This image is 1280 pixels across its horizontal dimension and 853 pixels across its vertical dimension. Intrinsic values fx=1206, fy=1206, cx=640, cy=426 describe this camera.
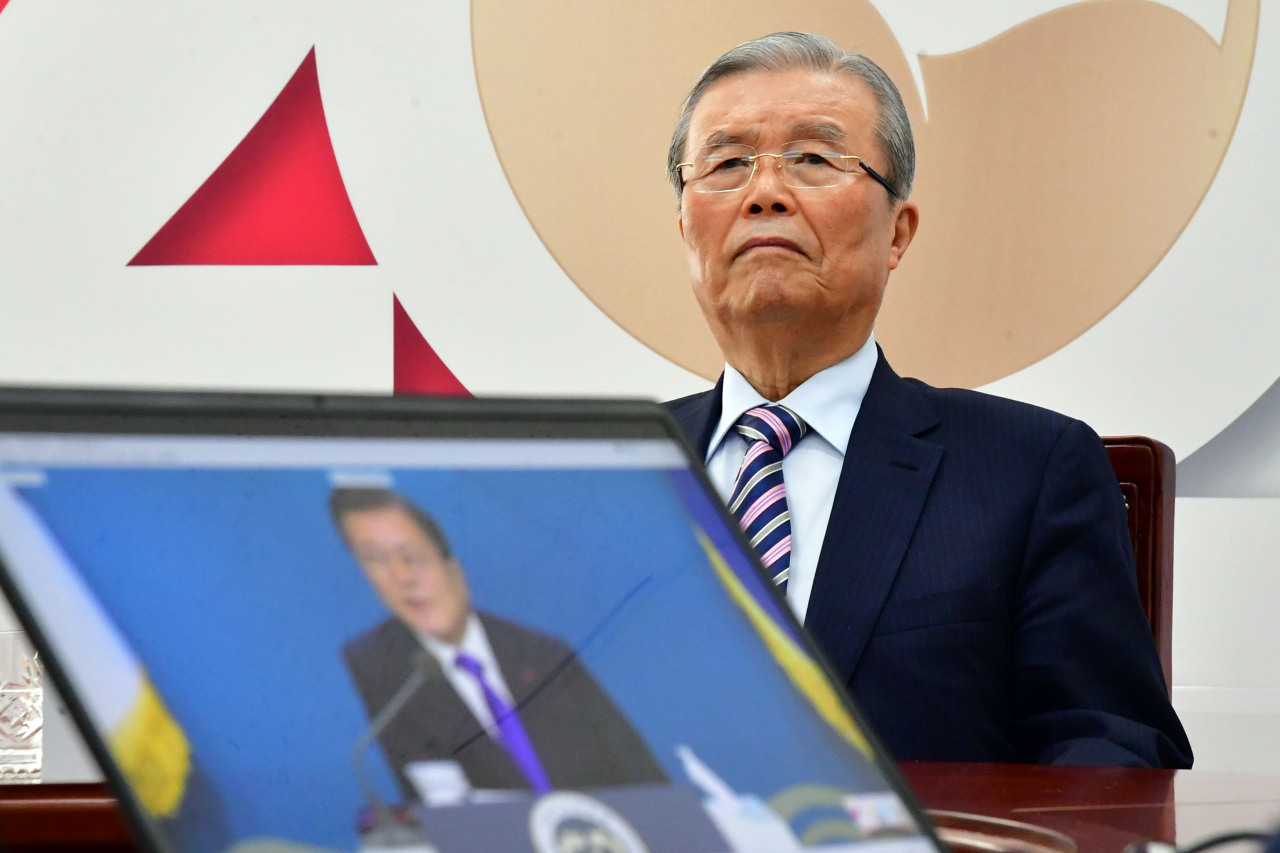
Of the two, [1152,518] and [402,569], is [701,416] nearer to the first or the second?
[1152,518]

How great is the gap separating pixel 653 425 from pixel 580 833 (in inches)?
5.8

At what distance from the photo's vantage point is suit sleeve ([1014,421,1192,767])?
3.66 feet

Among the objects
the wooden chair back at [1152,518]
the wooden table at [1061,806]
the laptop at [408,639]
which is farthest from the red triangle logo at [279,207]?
the laptop at [408,639]

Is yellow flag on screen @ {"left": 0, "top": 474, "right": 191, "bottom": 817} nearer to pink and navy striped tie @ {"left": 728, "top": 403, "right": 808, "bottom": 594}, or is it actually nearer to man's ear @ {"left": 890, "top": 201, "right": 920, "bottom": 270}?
pink and navy striped tie @ {"left": 728, "top": 403, "right": 808, "bottom": 594}

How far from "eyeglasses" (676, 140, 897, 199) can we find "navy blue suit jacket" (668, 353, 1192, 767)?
37 centimetres

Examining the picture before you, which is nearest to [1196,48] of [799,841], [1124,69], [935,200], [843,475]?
[1124,69]

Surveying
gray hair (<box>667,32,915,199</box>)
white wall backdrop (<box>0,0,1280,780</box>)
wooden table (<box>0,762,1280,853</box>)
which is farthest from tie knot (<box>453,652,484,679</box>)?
white wall backdrop (<box>0,0,1280,780</box>)

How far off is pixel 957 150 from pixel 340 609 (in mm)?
1784

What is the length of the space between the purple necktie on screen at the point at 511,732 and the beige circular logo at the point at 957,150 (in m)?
1.63

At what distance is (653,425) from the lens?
432 mm

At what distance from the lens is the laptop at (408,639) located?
1.08ft

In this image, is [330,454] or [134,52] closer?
[330,454]

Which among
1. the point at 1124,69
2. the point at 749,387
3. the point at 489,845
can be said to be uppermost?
the point at 1124,69

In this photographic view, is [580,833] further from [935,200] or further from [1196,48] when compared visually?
[1196,48]
